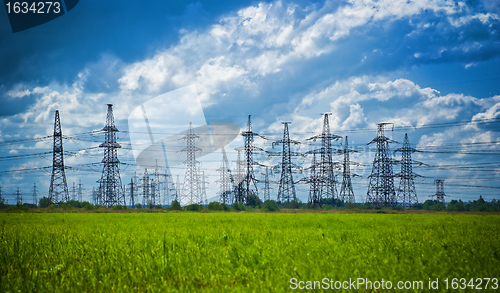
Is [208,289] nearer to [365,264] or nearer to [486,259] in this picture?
[365,264]

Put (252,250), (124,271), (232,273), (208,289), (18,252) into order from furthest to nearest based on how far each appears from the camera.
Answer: (18,252), (252,250), (124,271), (232,273), (208,289)

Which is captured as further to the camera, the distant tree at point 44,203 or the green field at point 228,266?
the distant tree at point 44,203

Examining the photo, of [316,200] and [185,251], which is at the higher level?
[185,251]

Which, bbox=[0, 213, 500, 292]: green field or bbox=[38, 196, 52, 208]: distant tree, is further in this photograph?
bbox=[38, 196, 52, 208]: distant tree

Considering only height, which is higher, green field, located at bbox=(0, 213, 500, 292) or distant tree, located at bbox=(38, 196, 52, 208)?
green field, located at bbox=(0, 213, 500, 292)

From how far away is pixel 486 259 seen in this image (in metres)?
4.82

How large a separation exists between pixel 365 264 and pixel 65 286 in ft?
15.0

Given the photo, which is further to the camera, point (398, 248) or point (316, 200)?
point (316, 200)

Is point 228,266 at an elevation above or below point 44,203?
above

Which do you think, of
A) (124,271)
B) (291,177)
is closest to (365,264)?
(124,271)

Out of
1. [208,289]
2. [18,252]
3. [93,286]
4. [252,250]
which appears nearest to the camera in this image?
[208,289]

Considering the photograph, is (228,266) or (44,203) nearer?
(228,266)

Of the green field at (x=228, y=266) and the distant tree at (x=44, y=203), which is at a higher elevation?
the green field at (x=228, y=266)

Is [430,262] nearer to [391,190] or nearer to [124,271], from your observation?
[124,271]
